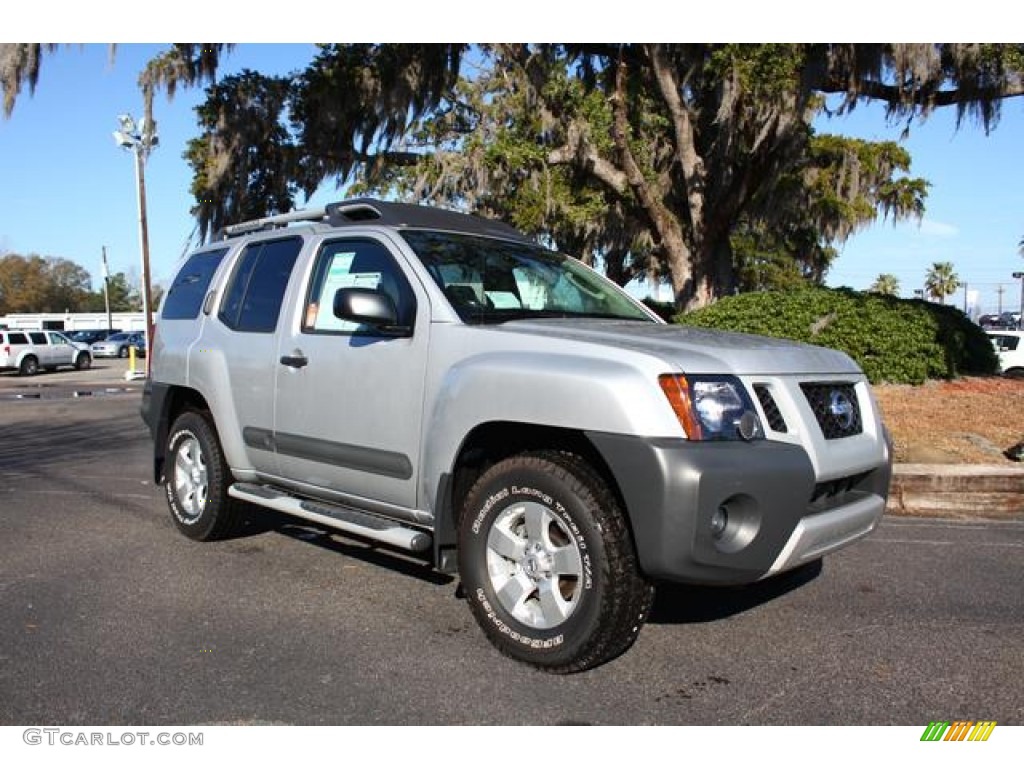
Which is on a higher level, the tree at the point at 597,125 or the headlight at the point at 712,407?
the tree at the point at 597,125

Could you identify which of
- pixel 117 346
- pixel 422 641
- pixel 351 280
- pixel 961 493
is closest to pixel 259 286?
pixel 351 280

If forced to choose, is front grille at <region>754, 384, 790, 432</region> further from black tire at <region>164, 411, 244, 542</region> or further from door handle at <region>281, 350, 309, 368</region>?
black tire at <region>164, 411, 244, 542</region>

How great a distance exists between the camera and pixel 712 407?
329 cm

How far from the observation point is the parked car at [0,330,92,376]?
29406mm

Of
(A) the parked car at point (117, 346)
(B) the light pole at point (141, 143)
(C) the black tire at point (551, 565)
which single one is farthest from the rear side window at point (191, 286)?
(A) the parked car at point (117, 346)

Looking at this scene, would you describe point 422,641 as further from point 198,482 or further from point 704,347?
point 198,482

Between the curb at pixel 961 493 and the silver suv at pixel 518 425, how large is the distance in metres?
2.89

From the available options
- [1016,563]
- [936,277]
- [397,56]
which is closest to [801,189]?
[397,56]

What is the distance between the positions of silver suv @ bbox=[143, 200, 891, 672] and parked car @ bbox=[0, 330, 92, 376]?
28137mm

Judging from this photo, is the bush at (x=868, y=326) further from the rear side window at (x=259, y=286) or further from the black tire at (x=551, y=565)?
the black tire at (x=551, y=565)

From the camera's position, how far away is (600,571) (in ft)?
10.8

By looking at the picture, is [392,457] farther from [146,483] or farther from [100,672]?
[146,483]

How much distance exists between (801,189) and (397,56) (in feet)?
30.3

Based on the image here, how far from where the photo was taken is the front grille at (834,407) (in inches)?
145
